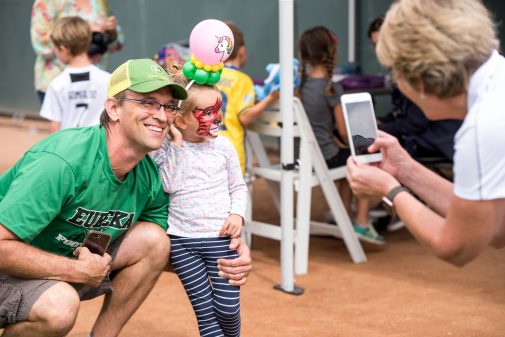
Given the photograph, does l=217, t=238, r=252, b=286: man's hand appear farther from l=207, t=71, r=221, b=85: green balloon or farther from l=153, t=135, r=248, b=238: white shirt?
l=207, t=71, r=221, b=85: green balloon

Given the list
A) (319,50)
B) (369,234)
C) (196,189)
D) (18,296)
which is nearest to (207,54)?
(196,189)

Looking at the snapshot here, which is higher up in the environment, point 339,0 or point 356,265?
point 339,0

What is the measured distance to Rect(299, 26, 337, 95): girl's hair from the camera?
587cm

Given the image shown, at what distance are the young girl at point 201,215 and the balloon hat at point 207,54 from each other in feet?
0.23

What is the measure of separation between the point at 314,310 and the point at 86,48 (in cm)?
235

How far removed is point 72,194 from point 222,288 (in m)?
0.77

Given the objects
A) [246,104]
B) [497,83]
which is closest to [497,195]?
[497,83]

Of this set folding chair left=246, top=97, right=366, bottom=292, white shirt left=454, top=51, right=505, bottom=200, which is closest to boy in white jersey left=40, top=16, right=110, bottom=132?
folding chair left=246, top=97, right=366, bottom=292

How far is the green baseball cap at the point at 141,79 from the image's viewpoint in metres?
3.23

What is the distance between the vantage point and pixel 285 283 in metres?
5.04

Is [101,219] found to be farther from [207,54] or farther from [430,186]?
[430,186]

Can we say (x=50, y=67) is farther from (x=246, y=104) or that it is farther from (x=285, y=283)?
(x=285, y=283)

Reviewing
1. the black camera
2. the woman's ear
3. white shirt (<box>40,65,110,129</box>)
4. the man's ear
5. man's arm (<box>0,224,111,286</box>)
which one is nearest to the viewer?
man's arm (<box>0,224,111,286</box>)

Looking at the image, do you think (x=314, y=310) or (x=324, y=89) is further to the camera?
(x=324, y=89)
